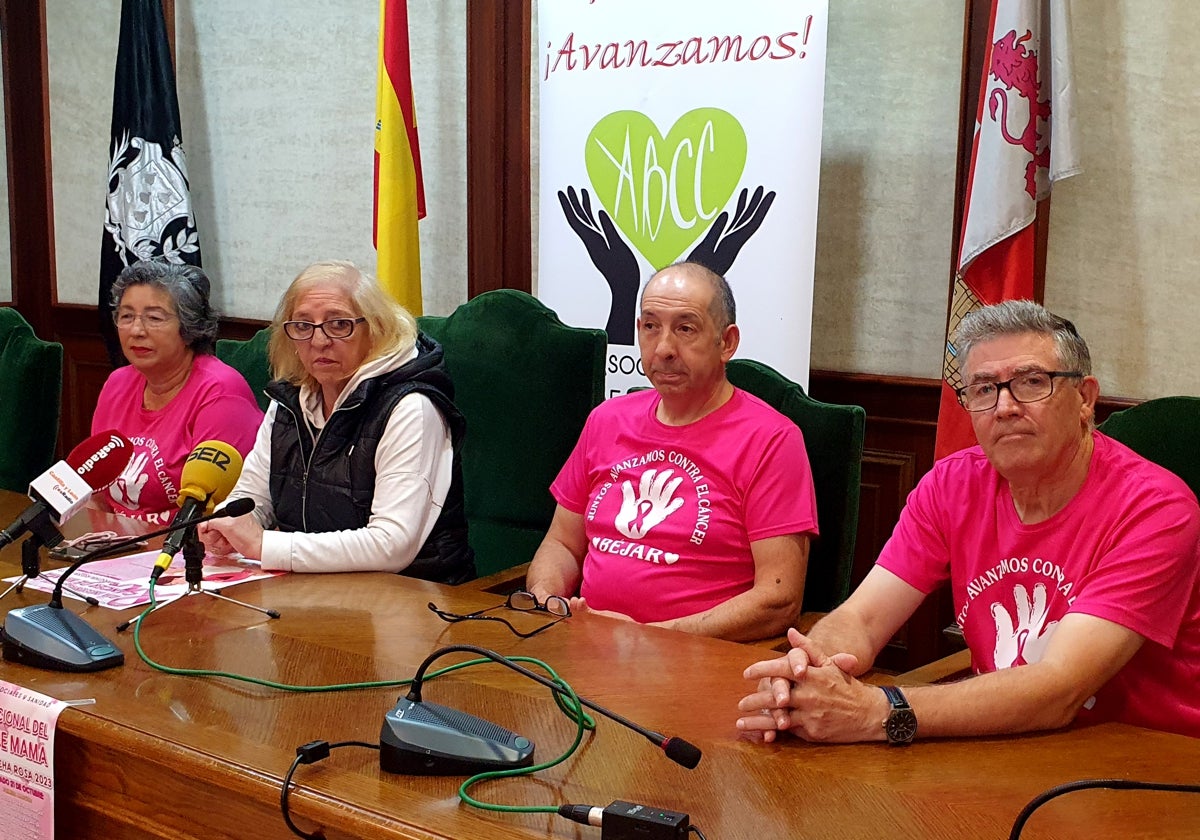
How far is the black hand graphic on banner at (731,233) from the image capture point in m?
3.05

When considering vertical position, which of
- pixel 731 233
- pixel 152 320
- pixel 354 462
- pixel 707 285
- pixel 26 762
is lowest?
pixel 26 762

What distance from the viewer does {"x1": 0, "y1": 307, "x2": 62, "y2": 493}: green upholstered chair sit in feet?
10.7

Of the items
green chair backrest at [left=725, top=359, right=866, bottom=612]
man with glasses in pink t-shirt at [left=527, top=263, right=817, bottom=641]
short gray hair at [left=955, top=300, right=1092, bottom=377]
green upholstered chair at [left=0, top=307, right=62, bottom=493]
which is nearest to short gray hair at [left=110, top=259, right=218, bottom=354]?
green upholstered chair at [left=0, top=307, right=62, bottom=493]

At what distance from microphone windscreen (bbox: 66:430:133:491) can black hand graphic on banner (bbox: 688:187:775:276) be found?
1497 millimetres

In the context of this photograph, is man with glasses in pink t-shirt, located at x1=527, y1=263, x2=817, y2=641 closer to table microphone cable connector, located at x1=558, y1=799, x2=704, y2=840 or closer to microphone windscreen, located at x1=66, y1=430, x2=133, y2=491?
microphone windscreen, located at x1=66, y1=430, x2=133, y2=491

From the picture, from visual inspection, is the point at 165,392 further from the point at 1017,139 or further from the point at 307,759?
the point at 1017,139

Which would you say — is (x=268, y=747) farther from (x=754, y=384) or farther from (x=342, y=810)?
(x=754, y=384)

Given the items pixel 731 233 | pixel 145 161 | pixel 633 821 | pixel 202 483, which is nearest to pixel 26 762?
pixel 202 483

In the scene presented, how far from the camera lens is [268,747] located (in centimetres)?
136

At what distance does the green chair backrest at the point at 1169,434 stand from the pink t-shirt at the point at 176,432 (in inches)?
73.9

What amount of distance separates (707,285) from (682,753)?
127cm

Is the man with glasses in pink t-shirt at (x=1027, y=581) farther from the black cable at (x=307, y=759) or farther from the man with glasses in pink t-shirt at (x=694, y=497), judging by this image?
the black cable at (x=307, y=759)

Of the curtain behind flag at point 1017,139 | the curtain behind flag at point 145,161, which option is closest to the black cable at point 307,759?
the curtain behind flag at point 1017,139

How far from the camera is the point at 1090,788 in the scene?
1.21m
